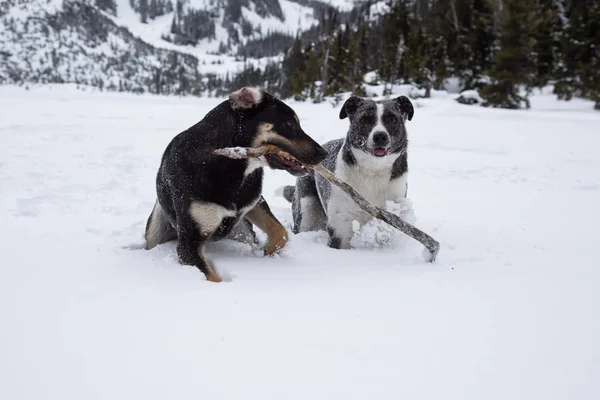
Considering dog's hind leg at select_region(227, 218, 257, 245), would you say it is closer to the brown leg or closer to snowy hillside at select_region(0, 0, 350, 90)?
the brown leg

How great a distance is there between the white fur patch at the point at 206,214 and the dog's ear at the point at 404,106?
248 cm

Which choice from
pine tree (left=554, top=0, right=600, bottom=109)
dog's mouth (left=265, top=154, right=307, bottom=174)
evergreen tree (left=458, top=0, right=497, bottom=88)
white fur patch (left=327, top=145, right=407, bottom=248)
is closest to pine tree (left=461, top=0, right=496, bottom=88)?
evergreen tree (left=458, top=0, right=497, bottom=88)

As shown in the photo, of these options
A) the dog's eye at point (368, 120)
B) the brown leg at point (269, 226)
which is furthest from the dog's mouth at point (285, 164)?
the dog's eye at point (368, 120)

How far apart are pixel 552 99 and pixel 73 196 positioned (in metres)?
29.2

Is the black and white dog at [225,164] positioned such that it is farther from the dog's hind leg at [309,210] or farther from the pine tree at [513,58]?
the pine tree at [513,58]

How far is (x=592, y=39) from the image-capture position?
26219mm

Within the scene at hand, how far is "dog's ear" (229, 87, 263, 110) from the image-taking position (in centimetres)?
329

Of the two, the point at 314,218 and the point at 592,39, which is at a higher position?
the point at 592,39

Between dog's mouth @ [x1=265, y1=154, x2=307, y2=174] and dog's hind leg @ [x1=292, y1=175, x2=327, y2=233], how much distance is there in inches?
72.1

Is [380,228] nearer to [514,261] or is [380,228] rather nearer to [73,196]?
[514,261]

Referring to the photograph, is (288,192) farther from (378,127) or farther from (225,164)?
(225,164)

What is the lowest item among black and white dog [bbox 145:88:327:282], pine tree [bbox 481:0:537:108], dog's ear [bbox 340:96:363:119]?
black and white dog [bbox 145:88:327:282]

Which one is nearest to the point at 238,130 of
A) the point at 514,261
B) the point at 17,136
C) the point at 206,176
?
the point at 206,176

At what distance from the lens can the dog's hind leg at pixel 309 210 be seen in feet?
17.4
